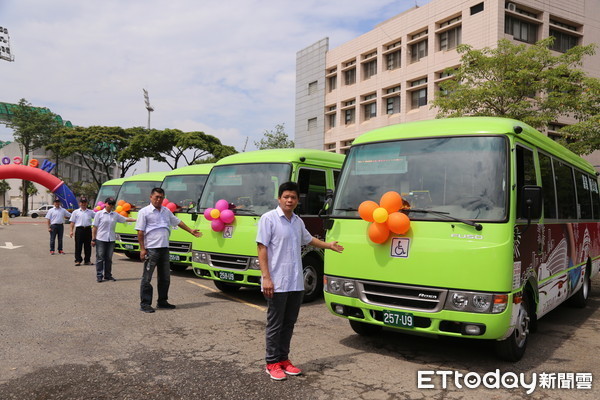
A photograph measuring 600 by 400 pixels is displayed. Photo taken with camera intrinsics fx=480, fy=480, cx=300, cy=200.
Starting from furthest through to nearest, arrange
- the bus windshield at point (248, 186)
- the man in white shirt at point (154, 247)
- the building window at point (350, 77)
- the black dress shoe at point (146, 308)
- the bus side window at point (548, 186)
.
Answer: the building window at point (350, 77) < the bus windshield at point (248, 186) < the man in white shirt at point (154, 247) < the black dress shoe at point (146, 308) < the bus side window at point (548, 186)

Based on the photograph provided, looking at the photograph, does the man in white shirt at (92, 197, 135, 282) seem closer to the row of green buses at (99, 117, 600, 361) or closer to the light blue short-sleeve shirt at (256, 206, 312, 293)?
the row of green buses at (99, 117, 600, 361)

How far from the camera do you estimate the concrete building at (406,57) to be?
92.1 ft

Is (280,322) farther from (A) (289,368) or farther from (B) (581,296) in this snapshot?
(B) (581,296)

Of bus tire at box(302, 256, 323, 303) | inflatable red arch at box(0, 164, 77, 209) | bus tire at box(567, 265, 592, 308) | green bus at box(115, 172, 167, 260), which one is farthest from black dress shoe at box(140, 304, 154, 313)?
inflatable red arch at box(0, 164, 77, 209)

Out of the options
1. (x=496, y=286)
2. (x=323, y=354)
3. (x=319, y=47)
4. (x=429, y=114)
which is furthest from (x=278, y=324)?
(x=319, y=47)

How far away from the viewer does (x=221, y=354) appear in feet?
16.9

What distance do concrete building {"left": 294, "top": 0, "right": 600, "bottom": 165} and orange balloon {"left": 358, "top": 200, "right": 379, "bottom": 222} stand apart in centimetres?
2524

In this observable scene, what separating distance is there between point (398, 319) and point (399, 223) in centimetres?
96

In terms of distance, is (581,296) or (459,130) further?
(581,296)

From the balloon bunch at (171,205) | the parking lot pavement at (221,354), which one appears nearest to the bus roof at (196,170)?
the balloon bunch at (171,205)

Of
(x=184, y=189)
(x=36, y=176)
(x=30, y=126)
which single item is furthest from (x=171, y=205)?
(x=30, y=126)

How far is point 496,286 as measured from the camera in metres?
4.38

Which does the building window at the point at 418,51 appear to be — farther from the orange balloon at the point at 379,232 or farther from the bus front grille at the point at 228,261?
the orange balloon at the point at 379,232

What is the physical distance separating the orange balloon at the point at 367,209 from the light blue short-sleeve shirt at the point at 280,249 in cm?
90
